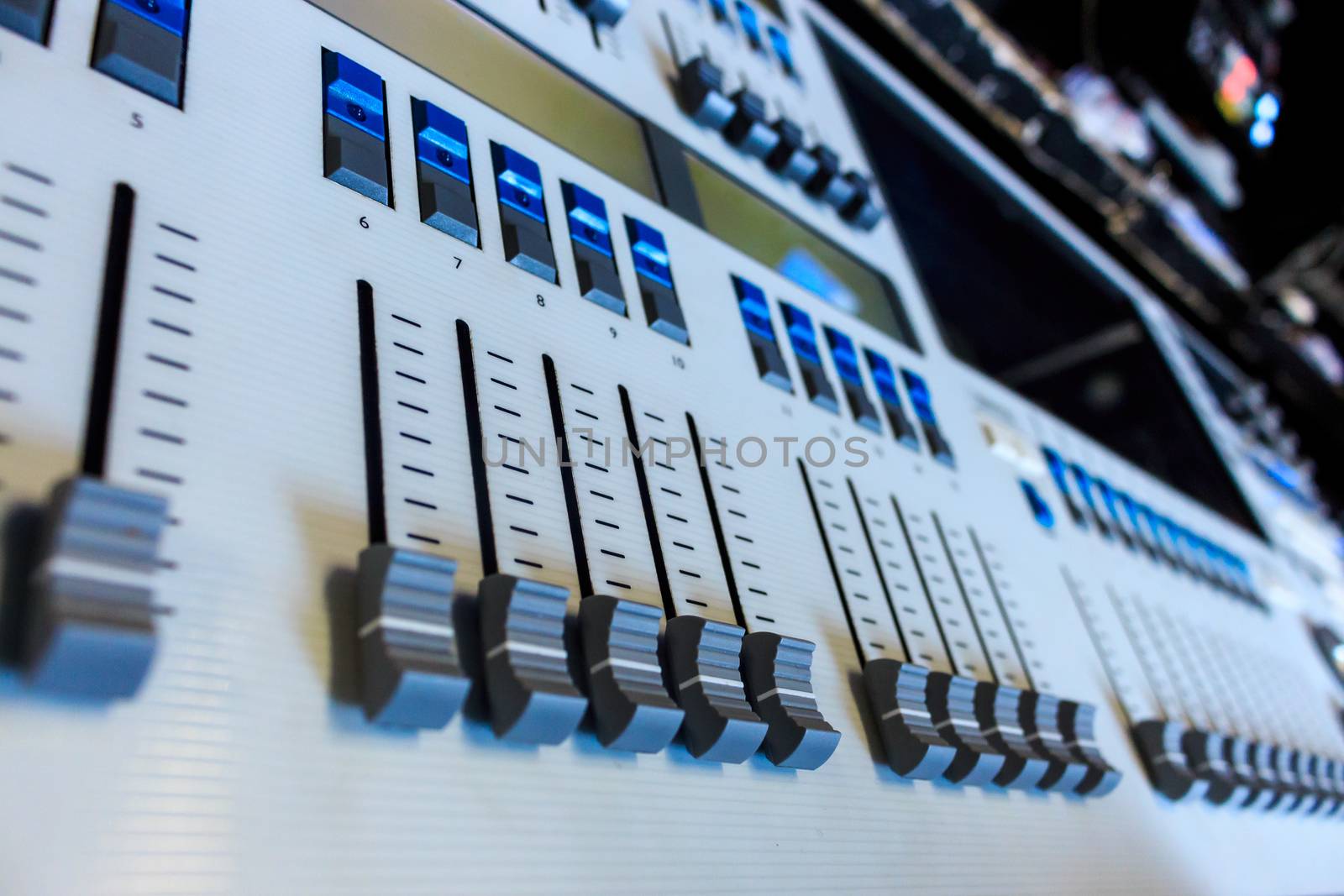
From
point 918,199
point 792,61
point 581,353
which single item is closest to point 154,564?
point 581,353

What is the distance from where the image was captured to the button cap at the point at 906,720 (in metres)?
0.91

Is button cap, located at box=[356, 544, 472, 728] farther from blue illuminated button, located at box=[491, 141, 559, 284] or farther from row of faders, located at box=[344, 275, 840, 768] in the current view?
blue illuminated button, located at box=[491, 141, 559, 284]

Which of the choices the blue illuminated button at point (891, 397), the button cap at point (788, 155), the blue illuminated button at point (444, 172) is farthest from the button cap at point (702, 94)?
the blue illuminated button at point (444, 172)

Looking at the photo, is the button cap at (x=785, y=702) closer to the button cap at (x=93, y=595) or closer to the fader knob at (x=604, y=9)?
the button cap at (x=93, y=595)

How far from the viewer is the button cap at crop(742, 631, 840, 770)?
77 cm

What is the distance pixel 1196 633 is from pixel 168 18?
6.57 feet

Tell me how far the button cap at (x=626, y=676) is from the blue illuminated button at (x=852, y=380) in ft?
2.16

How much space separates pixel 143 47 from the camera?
692 mm

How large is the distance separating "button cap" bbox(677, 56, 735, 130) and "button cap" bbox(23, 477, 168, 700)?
3.63 feet

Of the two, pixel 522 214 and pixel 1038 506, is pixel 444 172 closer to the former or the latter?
pixel 522 214

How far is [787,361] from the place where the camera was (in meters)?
1.21

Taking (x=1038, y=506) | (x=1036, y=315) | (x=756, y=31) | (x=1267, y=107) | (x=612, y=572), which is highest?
(x=1267, y=107)

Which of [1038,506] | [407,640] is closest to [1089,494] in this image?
[1038,506]

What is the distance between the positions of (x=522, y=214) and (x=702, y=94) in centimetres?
58
